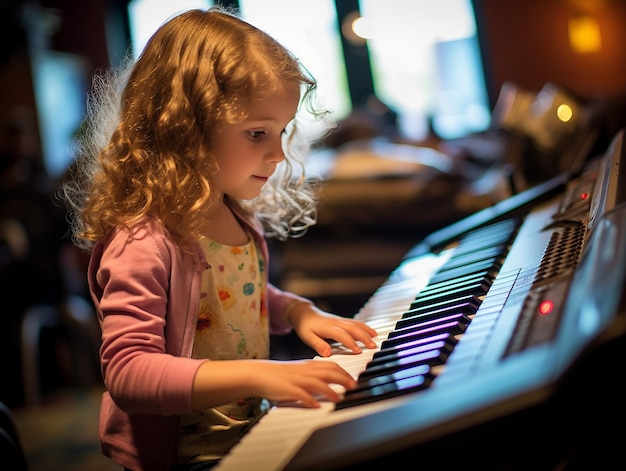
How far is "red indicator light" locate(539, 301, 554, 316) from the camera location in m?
0.79

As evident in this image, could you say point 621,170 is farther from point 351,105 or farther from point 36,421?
point 351,105

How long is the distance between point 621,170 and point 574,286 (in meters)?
0.46

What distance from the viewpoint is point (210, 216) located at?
49.7 inches

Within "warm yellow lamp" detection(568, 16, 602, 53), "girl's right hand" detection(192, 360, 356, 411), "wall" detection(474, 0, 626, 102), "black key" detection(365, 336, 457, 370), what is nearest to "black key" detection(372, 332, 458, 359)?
"black key" detection(365, 336, 457, 370)

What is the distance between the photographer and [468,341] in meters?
0.85

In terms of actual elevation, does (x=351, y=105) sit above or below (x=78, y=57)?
below

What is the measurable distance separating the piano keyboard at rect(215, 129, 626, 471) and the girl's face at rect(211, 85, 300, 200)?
314 millimetres

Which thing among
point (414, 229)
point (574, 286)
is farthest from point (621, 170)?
point (414, 229)

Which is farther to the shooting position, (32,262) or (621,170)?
(32,262)

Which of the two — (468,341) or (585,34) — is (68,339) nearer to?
(468,341)

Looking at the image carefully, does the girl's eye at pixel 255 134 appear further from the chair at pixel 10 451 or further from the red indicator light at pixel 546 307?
the chair at pixel 10 451

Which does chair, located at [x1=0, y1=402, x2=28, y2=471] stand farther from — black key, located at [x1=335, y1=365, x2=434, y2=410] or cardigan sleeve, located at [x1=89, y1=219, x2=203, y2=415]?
black key, located at [x1=335, y1=365, x2=434, y2=410]

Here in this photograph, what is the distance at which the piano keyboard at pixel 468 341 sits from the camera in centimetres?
56

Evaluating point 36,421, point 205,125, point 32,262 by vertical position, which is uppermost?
point 205,125
